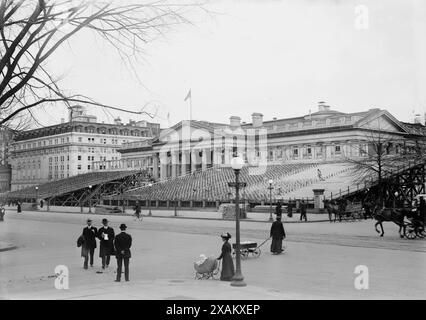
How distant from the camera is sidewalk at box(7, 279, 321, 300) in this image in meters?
12.1

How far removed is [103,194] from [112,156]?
31.5m

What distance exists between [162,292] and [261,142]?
67.9 metres

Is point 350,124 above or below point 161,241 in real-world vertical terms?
above

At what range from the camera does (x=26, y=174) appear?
114500mm

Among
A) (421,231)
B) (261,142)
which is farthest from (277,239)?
(261,142)

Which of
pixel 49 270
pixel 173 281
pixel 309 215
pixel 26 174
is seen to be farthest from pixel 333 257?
pixel 26 174

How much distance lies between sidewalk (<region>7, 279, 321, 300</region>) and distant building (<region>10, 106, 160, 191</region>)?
79304 mm

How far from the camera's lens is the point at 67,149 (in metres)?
99.5

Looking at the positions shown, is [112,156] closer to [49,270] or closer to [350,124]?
[350,124]

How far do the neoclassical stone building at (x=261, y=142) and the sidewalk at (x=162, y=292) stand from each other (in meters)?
43.2

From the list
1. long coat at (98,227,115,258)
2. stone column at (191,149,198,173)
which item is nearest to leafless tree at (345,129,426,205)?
long coat at (98,227,115,258)

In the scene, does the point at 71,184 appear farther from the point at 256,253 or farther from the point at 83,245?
the point at 83,245

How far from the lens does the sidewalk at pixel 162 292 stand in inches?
477

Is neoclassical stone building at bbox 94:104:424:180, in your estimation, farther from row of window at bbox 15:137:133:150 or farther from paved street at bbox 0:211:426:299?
paved street at bbox 0:211:426:299
